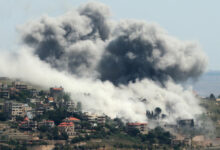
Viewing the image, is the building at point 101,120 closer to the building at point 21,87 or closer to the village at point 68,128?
the village at point 68,128

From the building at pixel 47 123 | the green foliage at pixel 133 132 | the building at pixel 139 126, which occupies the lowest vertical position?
the green foliage at pixel 133 132

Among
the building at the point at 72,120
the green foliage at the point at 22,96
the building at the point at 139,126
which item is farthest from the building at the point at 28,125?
the building at the point at 139,126

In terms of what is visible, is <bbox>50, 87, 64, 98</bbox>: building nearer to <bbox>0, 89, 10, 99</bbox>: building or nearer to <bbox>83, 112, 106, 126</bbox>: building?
<bbox>0, 89, 10, 99</bbox>: building

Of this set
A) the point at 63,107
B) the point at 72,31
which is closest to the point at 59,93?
the point at 63,107

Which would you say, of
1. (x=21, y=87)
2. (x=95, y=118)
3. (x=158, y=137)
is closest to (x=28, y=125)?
(x=95, y=118)

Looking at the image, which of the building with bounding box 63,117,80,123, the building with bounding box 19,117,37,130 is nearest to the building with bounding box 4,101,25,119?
the building with bounding box 19,117,37,130

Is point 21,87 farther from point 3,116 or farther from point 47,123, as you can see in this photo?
point 47,123

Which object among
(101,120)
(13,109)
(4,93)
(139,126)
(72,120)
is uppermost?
(4,93)
